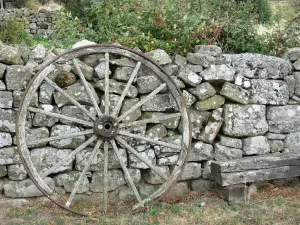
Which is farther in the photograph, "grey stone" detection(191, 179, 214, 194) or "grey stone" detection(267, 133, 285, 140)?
"grey stone" detection(267, 133, 285, 140)

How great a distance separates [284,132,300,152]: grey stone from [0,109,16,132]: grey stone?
3834mm

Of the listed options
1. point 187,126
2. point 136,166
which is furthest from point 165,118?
point 136,166

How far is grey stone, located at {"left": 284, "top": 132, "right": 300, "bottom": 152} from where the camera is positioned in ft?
18.4

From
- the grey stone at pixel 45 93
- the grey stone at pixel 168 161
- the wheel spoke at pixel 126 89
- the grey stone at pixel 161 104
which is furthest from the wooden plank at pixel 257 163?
the grey stone at pixel 45 93

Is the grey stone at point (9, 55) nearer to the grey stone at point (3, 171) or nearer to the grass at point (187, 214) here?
the grey stone at point (3, 171)

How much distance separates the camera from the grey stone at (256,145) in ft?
17.8

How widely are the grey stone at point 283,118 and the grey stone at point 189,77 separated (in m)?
1.19

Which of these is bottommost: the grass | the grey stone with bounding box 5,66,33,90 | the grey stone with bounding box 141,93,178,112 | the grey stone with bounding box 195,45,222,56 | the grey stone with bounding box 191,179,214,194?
the grass

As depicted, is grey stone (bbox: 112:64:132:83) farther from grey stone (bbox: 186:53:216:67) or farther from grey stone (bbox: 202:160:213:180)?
grey stone (bbox: 202:160:213:180)

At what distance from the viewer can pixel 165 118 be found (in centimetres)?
500

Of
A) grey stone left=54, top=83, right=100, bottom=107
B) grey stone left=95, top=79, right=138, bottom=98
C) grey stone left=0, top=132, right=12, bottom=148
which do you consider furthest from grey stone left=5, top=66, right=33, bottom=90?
grey stone left=95, top=79, right=138, bottom=98

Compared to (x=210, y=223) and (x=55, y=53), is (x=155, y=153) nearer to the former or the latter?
(x=210, y=223)

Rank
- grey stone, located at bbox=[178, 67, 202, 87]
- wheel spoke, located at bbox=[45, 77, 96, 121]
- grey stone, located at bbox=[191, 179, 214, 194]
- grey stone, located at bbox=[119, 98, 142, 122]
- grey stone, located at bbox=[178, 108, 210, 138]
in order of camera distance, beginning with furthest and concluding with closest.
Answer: grey stone, located at bbox=[191, 179, 214, 194]
grey stone, located at bbox=[178, 108, 210, 138]
grey stone, located at bbox=[178, 67, 202, 87]
grey stone, located at bbox=[119, 98, 142, 122]
wheel spoke, located at bbox=[45, 77, 96, 121]

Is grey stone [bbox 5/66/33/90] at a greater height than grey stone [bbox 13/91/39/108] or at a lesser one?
greater
